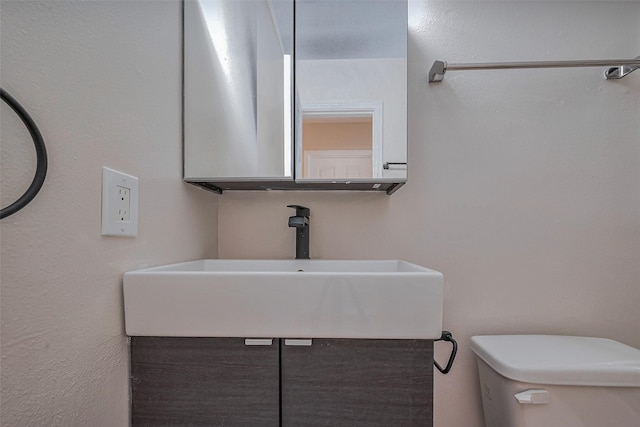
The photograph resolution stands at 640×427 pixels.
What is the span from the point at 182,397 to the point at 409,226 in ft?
2.89

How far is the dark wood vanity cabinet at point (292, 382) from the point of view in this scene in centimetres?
71

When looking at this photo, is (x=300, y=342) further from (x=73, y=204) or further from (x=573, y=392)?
(x=573, y=392)

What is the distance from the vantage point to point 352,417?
714 millimetres

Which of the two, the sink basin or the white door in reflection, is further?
the white door in reflection

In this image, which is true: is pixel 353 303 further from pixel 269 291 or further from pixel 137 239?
pixel 137 239

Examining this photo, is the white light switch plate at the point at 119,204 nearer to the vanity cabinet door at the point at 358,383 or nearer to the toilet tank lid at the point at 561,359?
the vanity cabinet door at the point at 358,383

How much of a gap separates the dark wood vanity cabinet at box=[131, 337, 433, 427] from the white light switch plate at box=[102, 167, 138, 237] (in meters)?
0.25

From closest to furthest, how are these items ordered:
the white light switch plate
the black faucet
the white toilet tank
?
1. the white light switch plate
2. the white toilet tank
3. the black faucet

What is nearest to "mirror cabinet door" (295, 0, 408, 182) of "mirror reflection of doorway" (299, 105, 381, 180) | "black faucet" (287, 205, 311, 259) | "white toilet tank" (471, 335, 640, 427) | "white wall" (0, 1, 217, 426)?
"mirror reflection of doorway" (299, 105, 381, 180)

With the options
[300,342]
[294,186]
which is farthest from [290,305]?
[294,186]

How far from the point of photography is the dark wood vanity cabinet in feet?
2.34

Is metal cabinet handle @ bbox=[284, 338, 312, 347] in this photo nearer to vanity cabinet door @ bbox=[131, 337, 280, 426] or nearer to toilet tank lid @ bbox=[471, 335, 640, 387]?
vanity cabinet door @ bbox=[131, 337, 280, 426]

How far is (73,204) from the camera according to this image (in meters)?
0.57

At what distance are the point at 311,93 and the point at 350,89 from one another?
0.44 feet
